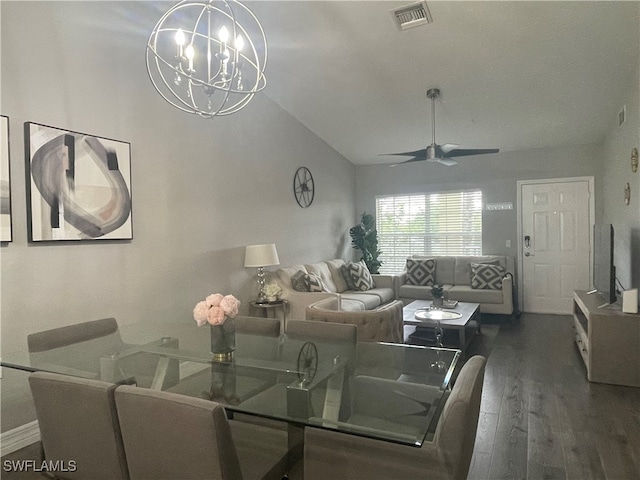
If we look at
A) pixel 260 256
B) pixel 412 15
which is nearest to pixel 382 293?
pixel 260 256

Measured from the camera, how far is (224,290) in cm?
434

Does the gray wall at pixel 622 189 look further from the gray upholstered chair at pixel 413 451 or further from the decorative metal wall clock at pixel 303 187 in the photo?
the decorative metal wall clock at pixel 303 187

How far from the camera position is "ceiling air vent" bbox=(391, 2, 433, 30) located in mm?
3373

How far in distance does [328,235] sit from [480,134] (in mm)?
2668

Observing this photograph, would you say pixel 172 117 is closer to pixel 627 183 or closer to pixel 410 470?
pixel 410 470

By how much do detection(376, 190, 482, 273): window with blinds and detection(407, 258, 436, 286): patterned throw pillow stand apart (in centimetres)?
53

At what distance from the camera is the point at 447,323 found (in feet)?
14.1

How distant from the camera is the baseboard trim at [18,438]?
2512 mm

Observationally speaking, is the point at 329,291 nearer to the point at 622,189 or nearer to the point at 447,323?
the point at 447,323

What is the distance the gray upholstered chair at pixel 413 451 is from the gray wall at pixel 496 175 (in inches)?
212

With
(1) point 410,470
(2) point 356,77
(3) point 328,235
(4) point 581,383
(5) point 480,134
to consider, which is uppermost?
(2) point 356,77

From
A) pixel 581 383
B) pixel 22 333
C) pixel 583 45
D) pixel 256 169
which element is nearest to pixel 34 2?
pixel 22 333

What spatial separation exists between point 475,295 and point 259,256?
3.23 m

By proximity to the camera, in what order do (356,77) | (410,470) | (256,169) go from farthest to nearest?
(256,169) → (356,77) → (410,470)
